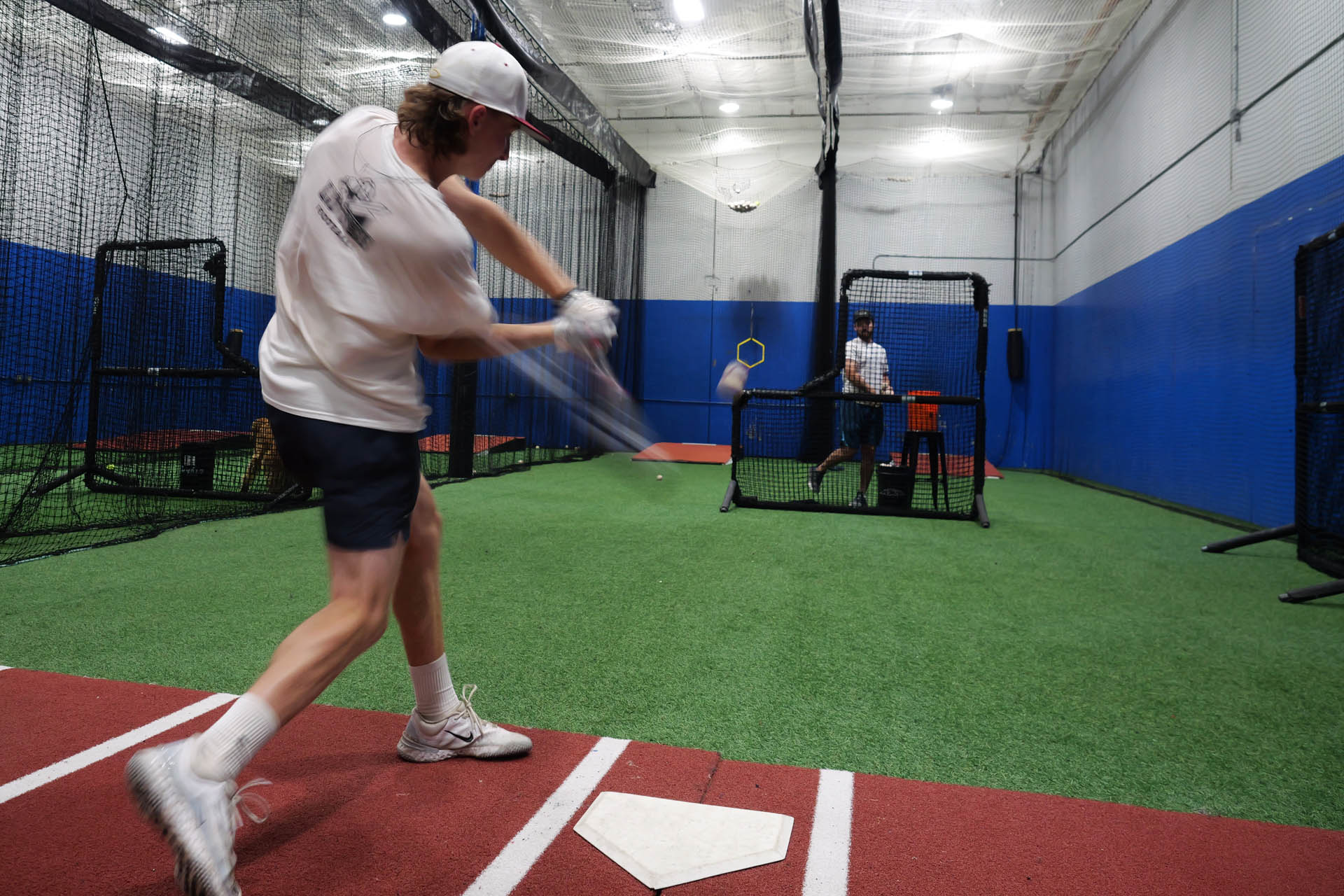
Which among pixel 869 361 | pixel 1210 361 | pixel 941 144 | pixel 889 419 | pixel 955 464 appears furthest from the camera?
pixel 941 144

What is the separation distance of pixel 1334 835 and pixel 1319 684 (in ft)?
3.72

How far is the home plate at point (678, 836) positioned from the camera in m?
1.40

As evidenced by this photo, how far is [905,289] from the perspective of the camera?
11.0m

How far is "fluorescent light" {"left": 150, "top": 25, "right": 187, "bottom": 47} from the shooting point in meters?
5.88

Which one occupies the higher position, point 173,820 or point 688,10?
point 688,10

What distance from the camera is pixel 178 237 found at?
7.56m

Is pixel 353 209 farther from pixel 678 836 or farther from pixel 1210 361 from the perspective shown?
pixel 1210 361

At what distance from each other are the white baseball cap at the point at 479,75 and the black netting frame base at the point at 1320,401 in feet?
14.8

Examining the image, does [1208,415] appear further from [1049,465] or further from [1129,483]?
[1049,465]

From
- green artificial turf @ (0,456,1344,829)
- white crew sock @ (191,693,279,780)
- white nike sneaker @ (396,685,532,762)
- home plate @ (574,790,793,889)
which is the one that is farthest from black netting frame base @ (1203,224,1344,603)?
white crew sock @ (191,693,279,780)

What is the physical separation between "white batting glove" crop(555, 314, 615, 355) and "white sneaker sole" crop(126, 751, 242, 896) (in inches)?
37.5

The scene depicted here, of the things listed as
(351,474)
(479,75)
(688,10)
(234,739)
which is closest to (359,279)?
A: (351,474)

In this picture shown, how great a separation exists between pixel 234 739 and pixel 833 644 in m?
2.03

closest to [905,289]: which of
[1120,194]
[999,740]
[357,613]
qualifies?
[1120,194]
